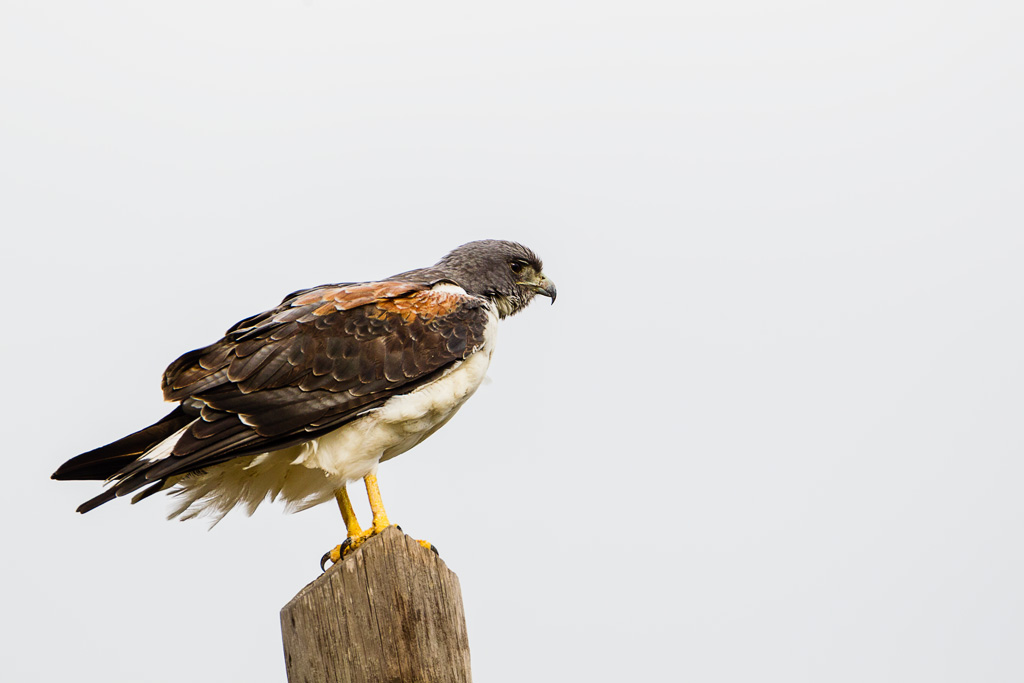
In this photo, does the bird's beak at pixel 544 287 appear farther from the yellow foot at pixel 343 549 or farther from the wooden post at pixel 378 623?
the wooden post at pixel 378 623

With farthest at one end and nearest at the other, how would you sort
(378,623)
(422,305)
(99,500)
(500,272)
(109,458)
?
(500,272)
(422,305)
(109,458)
(99,500)
(378,623)

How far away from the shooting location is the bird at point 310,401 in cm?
489

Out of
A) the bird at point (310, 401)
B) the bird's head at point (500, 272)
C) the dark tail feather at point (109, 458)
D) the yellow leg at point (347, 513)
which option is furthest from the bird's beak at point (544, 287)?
the dark tail feather at point (109, 458)

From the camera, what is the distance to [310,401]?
5.18 m

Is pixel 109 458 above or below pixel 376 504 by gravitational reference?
above

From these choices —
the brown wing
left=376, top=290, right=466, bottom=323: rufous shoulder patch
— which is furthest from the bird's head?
the brown wing

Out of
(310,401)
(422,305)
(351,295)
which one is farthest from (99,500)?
(422,305)

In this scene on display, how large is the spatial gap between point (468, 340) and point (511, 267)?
1.46 m

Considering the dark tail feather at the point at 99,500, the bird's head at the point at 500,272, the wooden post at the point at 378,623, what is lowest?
the wooden post at the point at 378,623

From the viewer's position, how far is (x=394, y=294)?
5773 mm

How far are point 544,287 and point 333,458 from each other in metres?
2.50

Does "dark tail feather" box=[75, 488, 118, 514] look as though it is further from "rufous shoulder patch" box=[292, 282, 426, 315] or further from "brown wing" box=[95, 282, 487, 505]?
"rufous shoulder patch" box=[292, 282, 426, 315]

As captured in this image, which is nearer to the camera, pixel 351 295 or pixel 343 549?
pixel 343 549

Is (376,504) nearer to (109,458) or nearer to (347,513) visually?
(347,513)
